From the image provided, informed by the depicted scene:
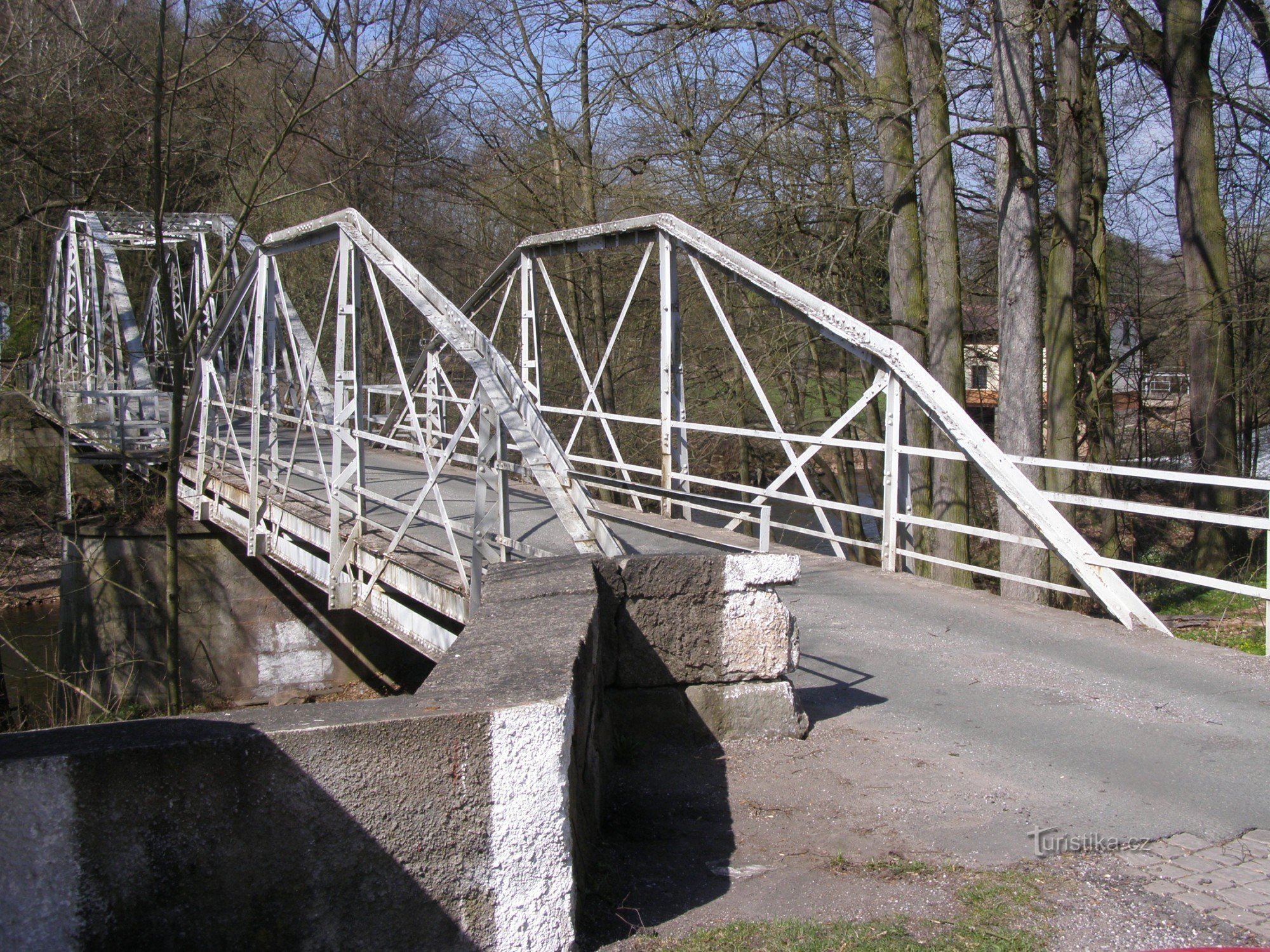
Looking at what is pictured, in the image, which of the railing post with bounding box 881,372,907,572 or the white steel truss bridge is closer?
the white steel truss bridge

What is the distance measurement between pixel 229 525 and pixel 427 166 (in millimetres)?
9525

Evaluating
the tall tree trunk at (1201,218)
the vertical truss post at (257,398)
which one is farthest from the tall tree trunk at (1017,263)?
the vertical truss post at (257,398)

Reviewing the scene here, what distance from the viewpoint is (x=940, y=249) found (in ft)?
36.3

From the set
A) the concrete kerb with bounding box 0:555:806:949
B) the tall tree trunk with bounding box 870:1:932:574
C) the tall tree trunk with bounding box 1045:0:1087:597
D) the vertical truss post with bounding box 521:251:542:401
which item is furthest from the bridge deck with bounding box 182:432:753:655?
the tall tree trunk with bounding box 1045:0:1087:597

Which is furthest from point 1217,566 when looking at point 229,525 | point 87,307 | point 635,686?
point 87,307

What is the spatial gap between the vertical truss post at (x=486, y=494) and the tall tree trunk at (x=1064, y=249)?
6054 mm

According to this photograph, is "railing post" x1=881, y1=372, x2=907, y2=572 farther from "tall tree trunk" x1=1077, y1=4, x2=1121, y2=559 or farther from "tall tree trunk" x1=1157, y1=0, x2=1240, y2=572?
"tall tree trunk" x1=1157, y1=0, x2=1240, y2=572

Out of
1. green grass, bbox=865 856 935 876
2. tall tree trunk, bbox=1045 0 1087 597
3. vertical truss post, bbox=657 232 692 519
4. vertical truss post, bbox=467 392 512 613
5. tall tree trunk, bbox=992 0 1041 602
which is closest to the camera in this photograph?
green grass, bbox=865 856 935 876

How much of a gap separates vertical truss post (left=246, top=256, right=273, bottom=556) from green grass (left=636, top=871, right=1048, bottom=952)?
825cm

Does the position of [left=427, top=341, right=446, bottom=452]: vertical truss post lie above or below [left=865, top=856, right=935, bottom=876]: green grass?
above

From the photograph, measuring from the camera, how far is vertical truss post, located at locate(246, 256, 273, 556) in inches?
396

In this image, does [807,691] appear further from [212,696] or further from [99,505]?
[99,505]

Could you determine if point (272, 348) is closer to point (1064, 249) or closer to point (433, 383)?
point (433, 383)

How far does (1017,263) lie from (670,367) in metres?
3.14
